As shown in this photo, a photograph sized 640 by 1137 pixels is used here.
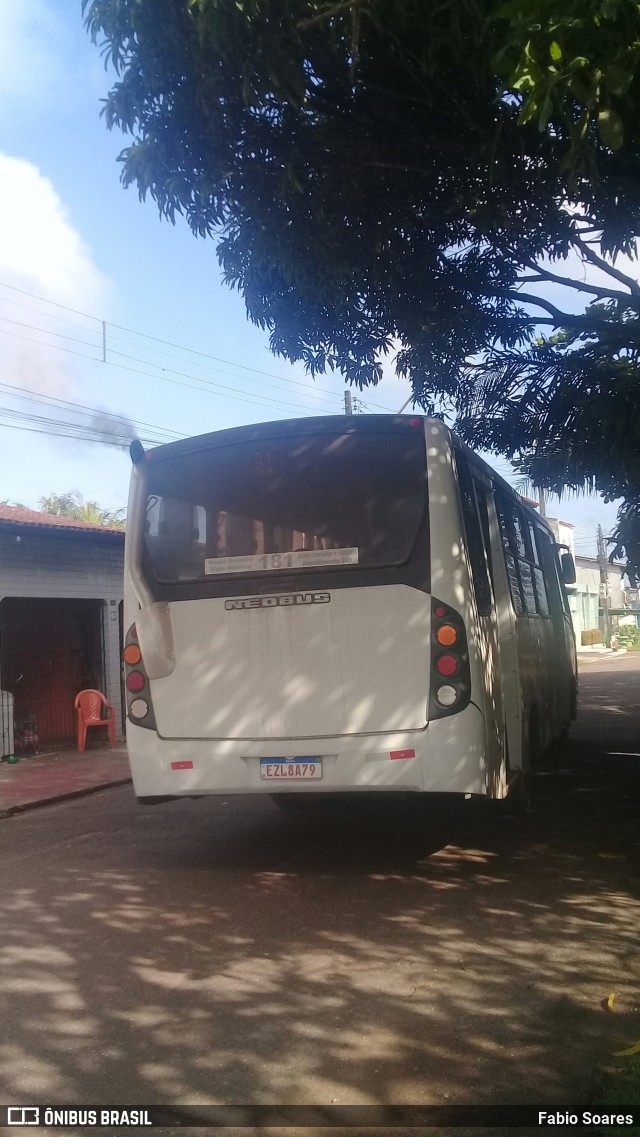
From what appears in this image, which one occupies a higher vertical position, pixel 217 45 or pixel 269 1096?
pixel 217 45

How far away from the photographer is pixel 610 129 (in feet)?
15.3

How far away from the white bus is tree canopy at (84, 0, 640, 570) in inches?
88.6

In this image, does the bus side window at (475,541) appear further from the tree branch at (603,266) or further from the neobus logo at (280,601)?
the tree branch at (603,266)

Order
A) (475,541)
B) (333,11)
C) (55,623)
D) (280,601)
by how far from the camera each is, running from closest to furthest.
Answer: (333,11) → (280,601) → (475,541) → (55,623)

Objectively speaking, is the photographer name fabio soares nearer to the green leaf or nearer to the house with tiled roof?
the green leaf

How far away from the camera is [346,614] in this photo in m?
6.61

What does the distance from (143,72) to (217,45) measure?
62.1 inches

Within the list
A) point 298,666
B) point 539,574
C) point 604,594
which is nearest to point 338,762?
point 298,666

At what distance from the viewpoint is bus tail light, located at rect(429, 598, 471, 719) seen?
642 centimetres

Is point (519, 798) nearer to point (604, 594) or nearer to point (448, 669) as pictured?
point (448, 669)

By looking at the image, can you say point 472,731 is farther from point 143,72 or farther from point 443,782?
point 143,72

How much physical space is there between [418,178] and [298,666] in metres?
4.88

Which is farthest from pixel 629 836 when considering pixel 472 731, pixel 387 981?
pixel 387 981

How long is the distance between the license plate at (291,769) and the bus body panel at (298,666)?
0.56 ft
